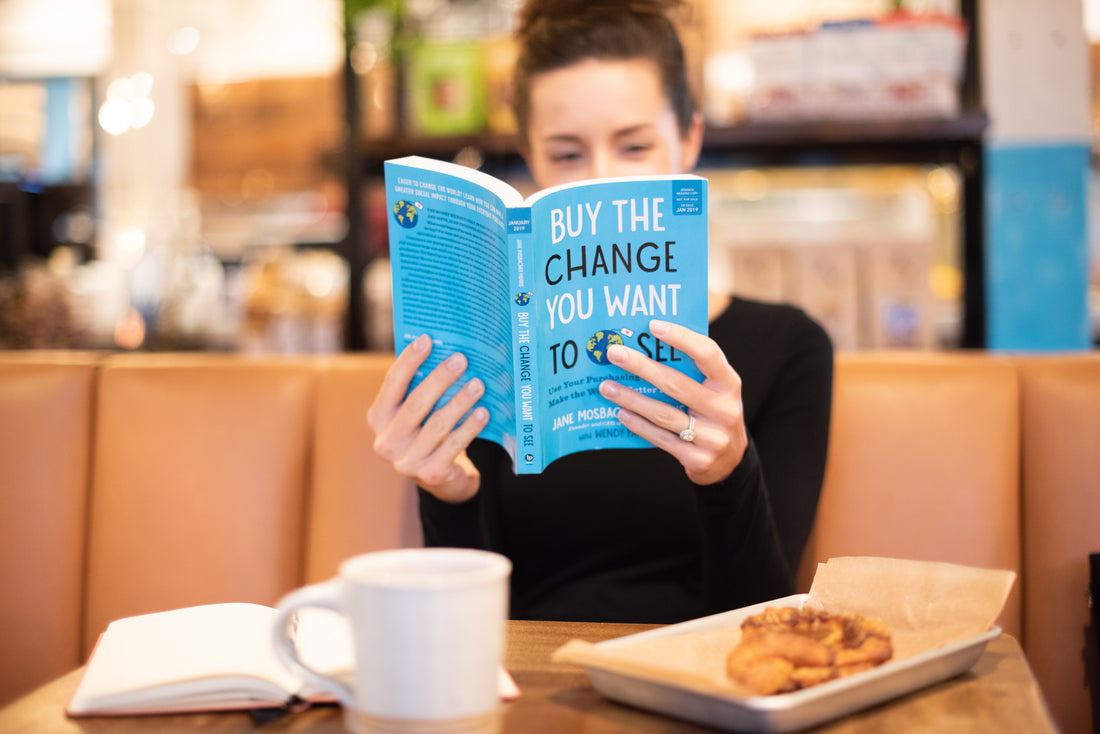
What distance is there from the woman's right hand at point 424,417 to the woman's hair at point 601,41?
0.57 meters

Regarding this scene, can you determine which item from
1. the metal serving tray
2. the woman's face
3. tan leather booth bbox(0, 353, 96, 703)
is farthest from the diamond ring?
tan leather booth bbox(0, 353, 96, 703)

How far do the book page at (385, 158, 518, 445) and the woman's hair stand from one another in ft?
1.64

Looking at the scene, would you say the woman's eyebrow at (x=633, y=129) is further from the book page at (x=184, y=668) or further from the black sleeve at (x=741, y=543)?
the book page at (x=184, y=668)

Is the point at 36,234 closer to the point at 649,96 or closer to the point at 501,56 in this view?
the point at 501,56

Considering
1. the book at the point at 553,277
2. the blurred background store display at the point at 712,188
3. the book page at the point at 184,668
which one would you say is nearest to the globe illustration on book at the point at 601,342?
the book at the point at 553,277

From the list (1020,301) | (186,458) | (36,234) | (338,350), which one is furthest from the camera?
(36,234)

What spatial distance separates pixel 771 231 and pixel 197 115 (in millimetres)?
4024

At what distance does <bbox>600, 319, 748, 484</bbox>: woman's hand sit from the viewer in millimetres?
804

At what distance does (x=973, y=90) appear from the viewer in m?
1.98

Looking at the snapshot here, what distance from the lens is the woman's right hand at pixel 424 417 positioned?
86 centimetres

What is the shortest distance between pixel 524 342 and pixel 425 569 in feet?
1.03

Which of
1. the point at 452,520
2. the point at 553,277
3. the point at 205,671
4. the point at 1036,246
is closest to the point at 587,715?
the point at 205,671

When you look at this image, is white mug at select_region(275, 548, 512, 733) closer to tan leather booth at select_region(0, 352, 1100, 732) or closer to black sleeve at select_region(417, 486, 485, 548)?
black sleeve at select_region(417, 486, 485, 548)

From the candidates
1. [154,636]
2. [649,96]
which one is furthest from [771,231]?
[154,636]
